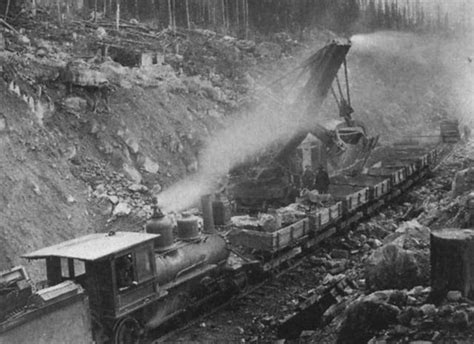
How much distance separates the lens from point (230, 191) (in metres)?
14.7

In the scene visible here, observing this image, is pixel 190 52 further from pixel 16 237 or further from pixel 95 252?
pixel 95 252

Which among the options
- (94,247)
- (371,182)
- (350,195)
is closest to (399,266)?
(94,247)

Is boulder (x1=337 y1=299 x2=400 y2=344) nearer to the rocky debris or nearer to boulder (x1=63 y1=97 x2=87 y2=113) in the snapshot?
the rocky debris

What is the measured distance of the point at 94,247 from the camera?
722 cm

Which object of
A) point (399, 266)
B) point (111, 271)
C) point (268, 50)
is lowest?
point (399, 266)

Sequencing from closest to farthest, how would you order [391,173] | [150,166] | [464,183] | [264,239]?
1. [264,239]
2. [464,183]
3. [150,166]
4. [391,173]

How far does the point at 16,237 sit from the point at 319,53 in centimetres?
1009

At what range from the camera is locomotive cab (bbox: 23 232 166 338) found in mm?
7062

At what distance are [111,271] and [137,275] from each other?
49cm

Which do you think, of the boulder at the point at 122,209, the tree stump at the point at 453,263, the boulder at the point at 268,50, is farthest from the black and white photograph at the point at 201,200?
the boulder at the point at 268,50

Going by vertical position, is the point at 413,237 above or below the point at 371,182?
above

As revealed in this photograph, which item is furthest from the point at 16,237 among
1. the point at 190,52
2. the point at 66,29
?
the point at 190,52

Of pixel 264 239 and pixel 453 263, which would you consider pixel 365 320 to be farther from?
pixel 264 239

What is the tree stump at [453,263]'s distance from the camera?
592 cm
